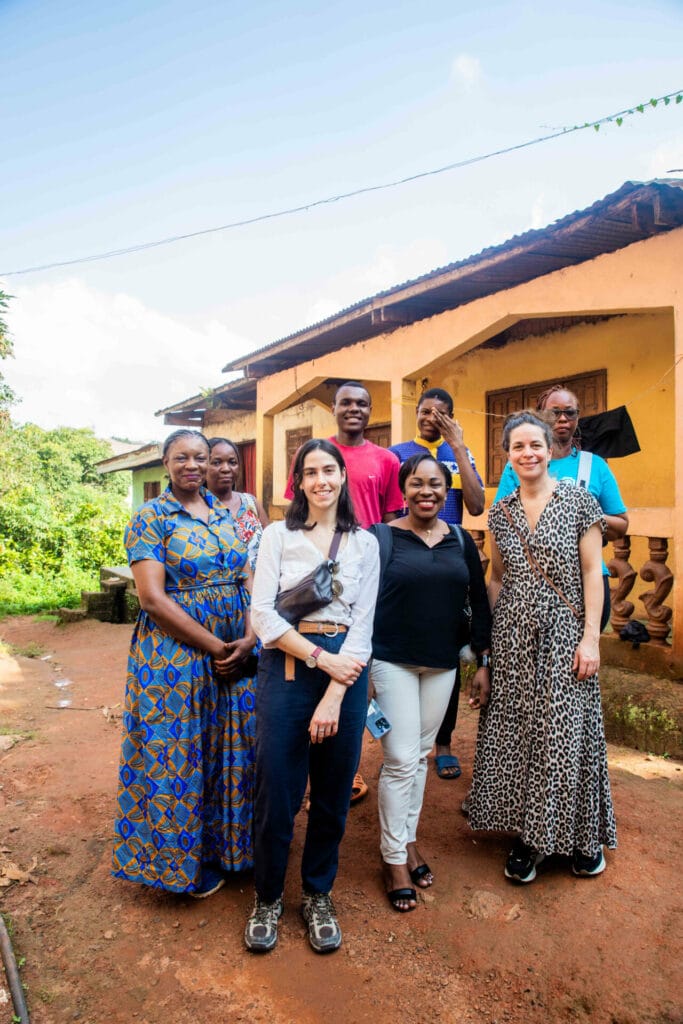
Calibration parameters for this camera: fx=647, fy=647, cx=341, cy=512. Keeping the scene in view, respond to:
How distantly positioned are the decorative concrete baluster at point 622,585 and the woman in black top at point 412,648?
2585 millimetres

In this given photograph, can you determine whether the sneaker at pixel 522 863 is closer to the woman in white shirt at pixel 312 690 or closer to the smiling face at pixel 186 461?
the woman in white shirt at pixel 312 690

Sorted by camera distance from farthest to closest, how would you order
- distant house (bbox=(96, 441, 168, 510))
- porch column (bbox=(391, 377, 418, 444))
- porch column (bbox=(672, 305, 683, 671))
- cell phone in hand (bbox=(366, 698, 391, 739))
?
1. distant house (bbox=(96, 441, 168, 510))
2. porch column (bbox=(391, 377, 418, 444))
3. porch column (bbox=(672, 305, 683, 671))
4. cell phone in hand (bbox=(366, 698, 391, 739))

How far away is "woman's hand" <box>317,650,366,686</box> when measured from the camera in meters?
2.15

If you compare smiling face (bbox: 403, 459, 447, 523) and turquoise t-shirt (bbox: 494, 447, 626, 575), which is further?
turquoise t-shirt (bbox: 494, 447, 626, 575)

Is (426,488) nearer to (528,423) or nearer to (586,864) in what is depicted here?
(528,423)

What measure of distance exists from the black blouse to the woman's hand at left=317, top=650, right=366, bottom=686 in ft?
1.20

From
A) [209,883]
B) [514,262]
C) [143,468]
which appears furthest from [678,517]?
[143,468]

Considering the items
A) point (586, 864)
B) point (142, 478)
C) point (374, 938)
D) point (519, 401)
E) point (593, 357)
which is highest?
point (593, 357)

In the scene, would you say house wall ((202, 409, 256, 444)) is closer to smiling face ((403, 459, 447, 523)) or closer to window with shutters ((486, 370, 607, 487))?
window with shutters ((486, 370, 607, 487))

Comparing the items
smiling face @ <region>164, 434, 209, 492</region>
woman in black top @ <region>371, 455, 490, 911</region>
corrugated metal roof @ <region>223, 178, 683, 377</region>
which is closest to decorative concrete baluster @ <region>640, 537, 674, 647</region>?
corrugated metal roof @ <region>223, 178, 683, 377</region>

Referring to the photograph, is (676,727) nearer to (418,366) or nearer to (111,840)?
(111,840)

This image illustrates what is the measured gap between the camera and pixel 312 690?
2207 millimetres

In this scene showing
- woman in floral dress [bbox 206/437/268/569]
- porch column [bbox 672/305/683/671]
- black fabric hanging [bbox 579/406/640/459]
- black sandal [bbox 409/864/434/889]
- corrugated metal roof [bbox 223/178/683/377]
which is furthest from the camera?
black fabric hanging [bbox 579/406/640/459]

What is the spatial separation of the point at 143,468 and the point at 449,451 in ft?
55.6
